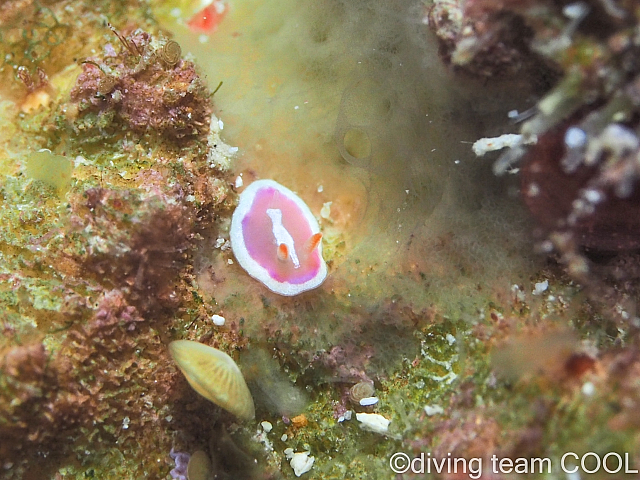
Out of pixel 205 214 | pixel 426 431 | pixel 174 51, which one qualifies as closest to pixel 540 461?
pixel 426 431

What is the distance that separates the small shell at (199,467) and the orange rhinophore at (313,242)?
1623 millimetres

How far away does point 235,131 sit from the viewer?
3619 millimetres

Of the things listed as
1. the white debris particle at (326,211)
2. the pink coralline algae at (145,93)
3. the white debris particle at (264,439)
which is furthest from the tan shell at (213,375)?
the pink coralline algae at (145,93)

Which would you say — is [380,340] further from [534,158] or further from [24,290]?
[24,290]

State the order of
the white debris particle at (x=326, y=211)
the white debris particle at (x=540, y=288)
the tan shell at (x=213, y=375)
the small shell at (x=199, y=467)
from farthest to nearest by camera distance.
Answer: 1. the white debris particle at (x=326, y=211)
2. the small shell at (x=199, y=467)
3. the white debris particle at (x=540, y=288)
4. the tan shell at (x=213, y=375)

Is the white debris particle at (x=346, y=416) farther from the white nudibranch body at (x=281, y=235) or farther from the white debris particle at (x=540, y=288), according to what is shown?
the white debris particle at (x=540, y=288)

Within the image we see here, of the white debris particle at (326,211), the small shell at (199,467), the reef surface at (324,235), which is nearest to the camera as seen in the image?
the reef surface at (324,235)

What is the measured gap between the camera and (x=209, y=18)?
12.3 ft

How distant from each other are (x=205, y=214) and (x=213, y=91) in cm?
100

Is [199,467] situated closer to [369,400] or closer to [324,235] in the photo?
[369,400]

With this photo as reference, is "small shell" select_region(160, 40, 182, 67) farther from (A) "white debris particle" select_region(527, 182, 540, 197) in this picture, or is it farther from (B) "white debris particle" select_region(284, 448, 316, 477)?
(B) "white debris particle" select_region(284, 448, 316, 477)

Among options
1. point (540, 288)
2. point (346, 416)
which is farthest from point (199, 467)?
point (540, 288)

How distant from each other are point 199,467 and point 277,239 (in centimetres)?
168

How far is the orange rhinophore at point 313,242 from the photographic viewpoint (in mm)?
3184
